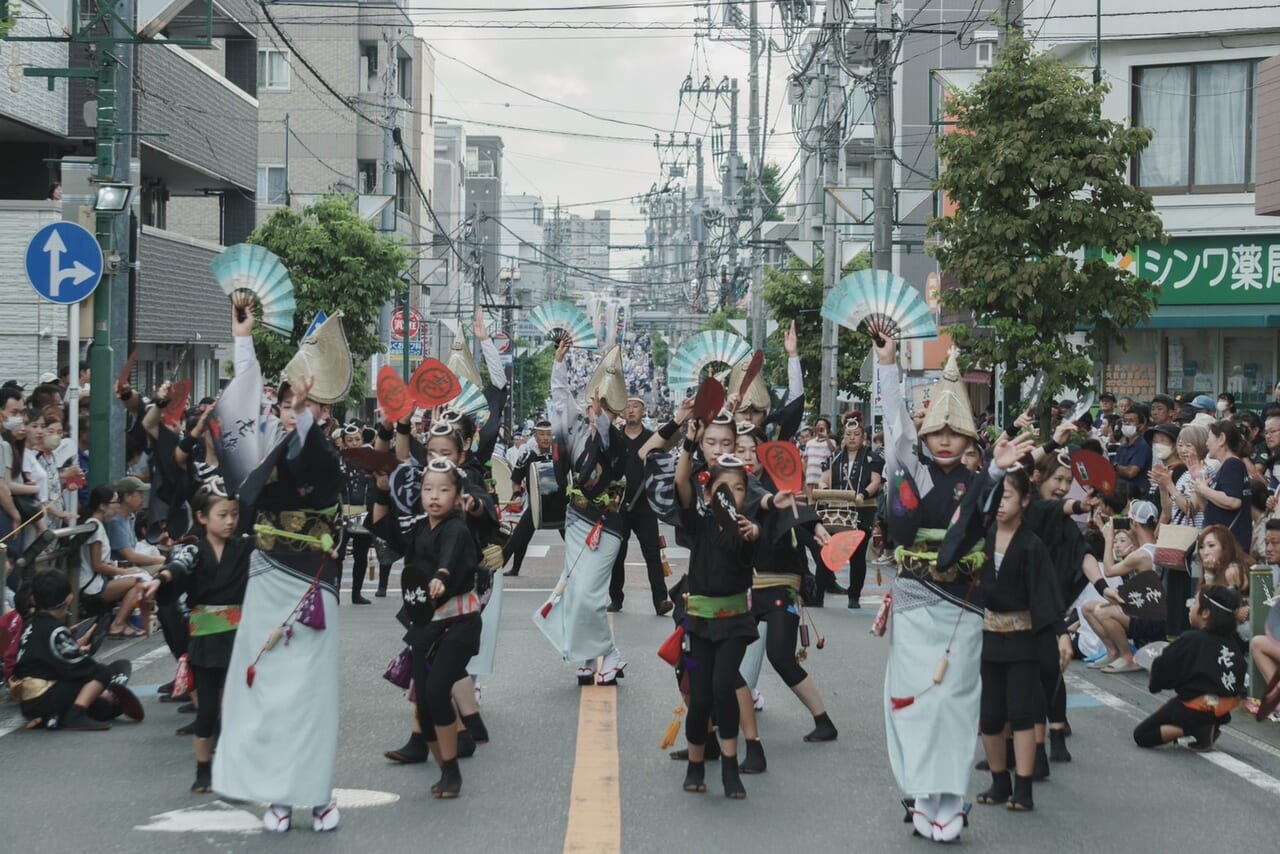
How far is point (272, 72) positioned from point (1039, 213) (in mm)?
38828

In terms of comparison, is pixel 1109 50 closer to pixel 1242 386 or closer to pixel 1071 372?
pixel 1242 386

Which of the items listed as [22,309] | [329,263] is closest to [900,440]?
Result: [22,309]

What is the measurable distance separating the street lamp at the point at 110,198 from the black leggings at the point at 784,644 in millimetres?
8297

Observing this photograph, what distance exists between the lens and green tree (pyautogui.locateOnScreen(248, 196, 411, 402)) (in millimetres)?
29750

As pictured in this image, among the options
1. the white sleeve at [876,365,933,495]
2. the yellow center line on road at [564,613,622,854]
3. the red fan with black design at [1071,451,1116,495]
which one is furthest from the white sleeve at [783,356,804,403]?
the white sleeve at [876,365,933,495]

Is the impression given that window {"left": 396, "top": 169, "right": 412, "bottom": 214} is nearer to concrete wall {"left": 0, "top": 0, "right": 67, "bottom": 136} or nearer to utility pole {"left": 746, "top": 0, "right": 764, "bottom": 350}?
utility pole {"left": 746, "top": 0, "right": 764, "bottom": 350}

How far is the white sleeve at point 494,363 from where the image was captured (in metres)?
10.3

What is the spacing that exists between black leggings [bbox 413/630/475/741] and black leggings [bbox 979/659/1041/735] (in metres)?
2.52

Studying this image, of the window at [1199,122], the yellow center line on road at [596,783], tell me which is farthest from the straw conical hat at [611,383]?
the window at [1199,122]

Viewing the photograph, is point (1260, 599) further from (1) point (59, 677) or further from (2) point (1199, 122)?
(2) point (1199, 122)

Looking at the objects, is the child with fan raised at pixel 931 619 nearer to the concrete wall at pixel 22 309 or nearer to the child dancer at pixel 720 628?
the child dancer at pixel 720 628

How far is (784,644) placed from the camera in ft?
28.8

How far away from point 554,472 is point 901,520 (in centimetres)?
476

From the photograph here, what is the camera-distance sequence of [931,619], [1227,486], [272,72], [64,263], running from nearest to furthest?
[931,619], [1227,486], [64,263], [272,72]
